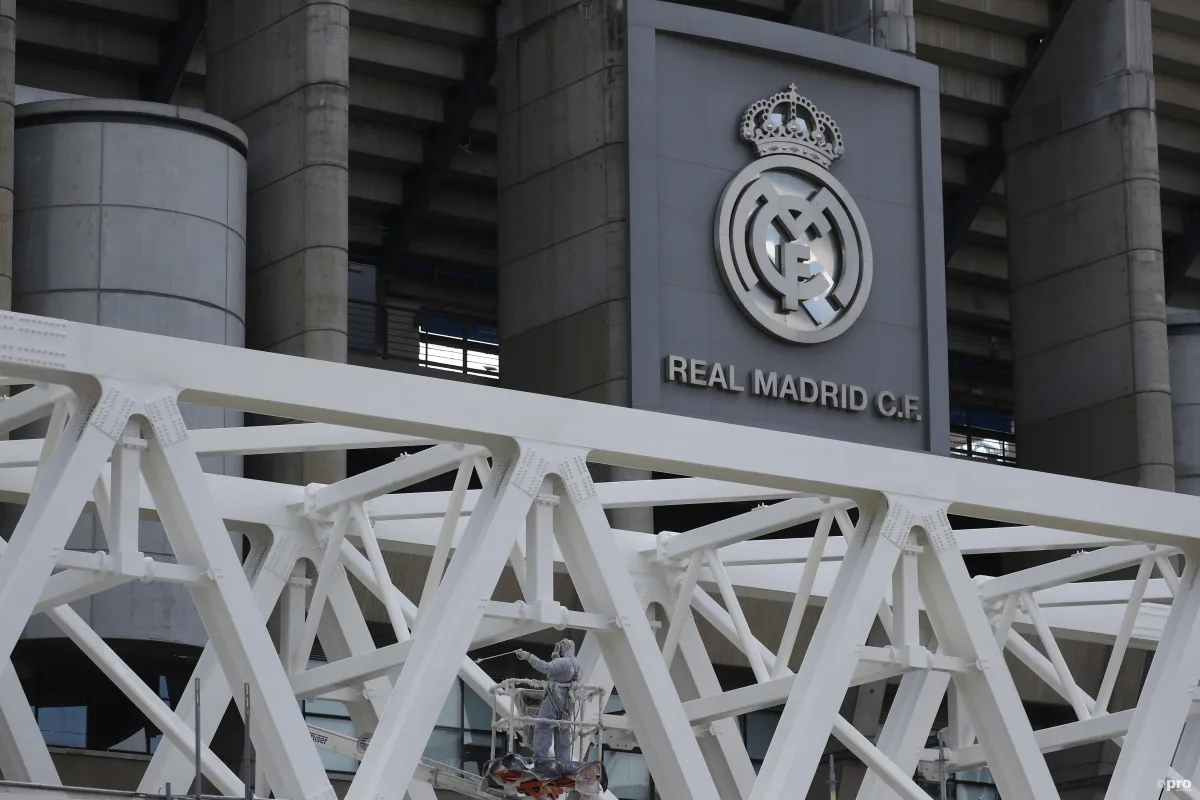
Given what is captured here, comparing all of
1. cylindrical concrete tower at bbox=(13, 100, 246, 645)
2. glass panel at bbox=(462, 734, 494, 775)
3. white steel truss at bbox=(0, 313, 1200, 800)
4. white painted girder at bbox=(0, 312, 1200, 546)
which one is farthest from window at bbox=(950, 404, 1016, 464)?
white painted girder at bbox=(0, 312, 1200, 546)

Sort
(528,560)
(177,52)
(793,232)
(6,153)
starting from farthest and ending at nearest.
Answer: (177,52), (793,232), (6,153), (528,560)

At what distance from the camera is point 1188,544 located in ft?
79.8

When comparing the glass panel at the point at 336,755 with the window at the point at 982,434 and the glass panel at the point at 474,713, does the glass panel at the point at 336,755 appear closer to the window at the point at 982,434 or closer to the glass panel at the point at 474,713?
the glass panel at the point at 474,713

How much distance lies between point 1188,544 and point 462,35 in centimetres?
2499

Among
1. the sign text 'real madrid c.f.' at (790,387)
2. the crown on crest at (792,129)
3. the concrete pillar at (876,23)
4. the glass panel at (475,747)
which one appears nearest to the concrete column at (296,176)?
the glass panel at (475,747)

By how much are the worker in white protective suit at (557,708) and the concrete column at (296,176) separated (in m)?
16.0

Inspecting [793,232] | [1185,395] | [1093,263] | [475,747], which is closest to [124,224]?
[475,747]

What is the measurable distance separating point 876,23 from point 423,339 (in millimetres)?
13278

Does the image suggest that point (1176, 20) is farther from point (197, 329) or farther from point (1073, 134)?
point (197, 329)

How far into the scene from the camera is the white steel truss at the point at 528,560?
59.8 ft

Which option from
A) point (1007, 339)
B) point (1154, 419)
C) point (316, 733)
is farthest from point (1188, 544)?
point (1007, 339)

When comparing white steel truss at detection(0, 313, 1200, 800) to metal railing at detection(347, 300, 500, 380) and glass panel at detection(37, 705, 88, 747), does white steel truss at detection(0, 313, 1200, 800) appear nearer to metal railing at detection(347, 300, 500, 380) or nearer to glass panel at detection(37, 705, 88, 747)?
glass panel at detection(37, 705, 88, 747)

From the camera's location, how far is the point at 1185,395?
167 feet

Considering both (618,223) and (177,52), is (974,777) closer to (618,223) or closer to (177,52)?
(618,223)
